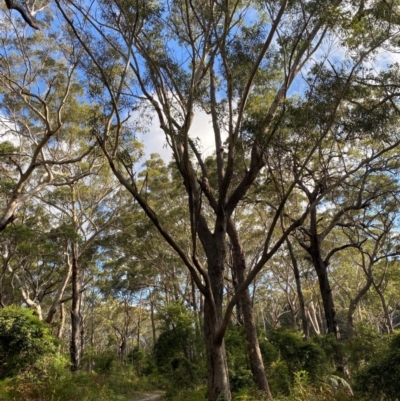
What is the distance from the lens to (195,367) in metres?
11.3

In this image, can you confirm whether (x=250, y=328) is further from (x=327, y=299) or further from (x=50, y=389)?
(x=327, y=299)

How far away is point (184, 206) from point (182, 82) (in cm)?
1002

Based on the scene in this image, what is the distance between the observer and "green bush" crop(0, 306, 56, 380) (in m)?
7.87

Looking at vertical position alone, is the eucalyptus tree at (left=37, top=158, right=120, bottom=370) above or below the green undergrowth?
above

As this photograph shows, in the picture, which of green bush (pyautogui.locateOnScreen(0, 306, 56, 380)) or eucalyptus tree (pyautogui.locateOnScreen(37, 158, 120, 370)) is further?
eucalyptus tree (pyautogui.locateOnScreen(37, 158, 120, 370))

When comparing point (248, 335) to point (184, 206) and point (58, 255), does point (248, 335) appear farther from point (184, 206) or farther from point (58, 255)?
point (58, 255)

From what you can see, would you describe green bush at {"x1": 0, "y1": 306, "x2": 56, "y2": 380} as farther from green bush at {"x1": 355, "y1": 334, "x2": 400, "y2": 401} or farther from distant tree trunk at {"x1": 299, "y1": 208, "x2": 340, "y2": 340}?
distant tree trunk at {"x1": 299, "y1": 208, "x2": 340, "y2": 340}

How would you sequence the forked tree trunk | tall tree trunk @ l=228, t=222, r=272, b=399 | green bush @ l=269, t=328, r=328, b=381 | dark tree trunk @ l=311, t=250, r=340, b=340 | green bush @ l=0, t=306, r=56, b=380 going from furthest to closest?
dark tree trunk @ l=311, t=250, r=340, b=340
green bush @ l=269, t=328, r=328, b=381
green bush @ l=0, t=306, r=56, b=380
tall tree trunk @ l=228, t=222, r=272, b=399
the forked tree trunk

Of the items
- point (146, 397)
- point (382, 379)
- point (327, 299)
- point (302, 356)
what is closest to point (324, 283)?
point (327, 299)

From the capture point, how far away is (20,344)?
806 cm

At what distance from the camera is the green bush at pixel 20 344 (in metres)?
7.87

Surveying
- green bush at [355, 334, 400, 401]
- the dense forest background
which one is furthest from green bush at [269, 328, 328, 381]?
green bush at [355, 334, 400, 401]

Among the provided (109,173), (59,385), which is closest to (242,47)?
(59,385)

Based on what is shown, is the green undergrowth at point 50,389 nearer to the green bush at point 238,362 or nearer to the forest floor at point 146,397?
the green bush at point 238,362
